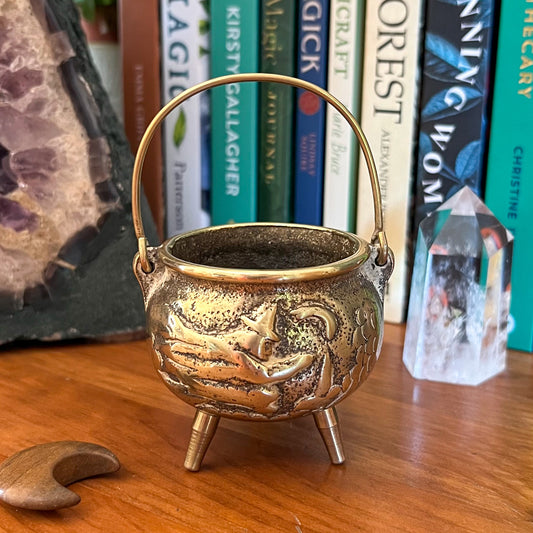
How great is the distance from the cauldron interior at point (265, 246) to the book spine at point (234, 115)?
276 mm

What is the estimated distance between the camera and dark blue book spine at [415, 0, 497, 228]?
794 mm

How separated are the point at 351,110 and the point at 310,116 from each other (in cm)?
5

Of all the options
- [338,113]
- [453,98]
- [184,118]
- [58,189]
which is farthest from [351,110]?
[58,189]

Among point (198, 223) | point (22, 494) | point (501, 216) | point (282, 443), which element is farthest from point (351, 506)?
point (198, 223)

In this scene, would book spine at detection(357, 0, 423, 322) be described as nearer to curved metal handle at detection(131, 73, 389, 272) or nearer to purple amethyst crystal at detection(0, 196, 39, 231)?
curved metal handle at detection(131, 73, 389, 272)

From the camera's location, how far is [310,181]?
92 centimetres

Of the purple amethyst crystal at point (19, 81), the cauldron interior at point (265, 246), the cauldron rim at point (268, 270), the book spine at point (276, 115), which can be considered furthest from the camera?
the book spine at point (276, 115)

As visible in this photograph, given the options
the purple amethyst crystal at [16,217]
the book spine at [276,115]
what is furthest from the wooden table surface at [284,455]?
the book spine at [276,115]

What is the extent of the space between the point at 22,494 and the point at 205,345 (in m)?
0.18

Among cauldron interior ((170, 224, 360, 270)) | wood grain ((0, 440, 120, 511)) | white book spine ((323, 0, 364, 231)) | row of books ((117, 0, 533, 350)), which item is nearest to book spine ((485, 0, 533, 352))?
row of books ((117, 0, 533, 350))

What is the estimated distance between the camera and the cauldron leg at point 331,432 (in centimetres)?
61

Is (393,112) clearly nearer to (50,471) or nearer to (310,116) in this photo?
(310,116)

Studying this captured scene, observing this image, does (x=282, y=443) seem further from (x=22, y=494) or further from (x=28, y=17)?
(x=28, y=17)

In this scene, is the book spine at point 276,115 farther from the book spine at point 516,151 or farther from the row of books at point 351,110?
the book spine at point 516,151
